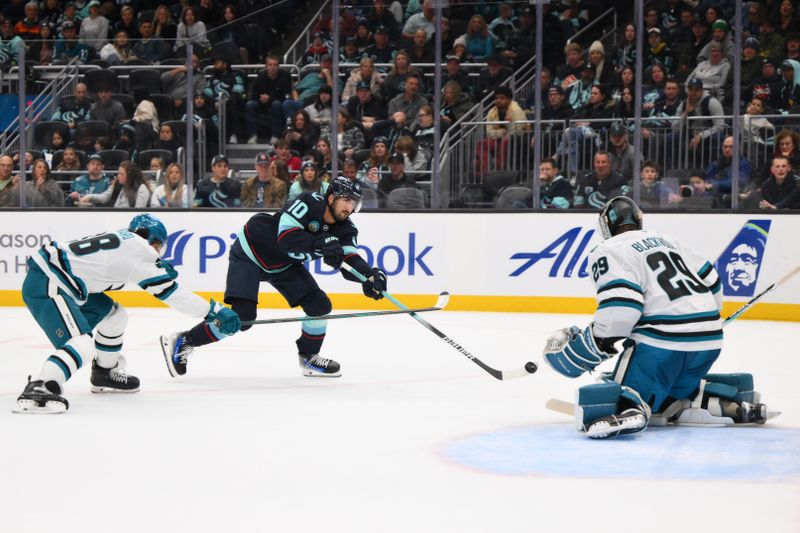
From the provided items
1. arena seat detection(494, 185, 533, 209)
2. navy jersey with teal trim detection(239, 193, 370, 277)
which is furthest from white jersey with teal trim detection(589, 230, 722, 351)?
arena seat detection(494, 185, 533, 209)

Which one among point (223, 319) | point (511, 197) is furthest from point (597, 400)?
point (511, 197)

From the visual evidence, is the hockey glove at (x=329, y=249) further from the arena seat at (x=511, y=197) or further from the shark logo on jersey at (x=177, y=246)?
the shark logo on jersey at (x=177, y=246)

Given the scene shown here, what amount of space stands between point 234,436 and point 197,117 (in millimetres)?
5854

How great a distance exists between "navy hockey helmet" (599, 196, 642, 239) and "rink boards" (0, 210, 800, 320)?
421cm

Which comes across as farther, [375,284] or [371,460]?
[375,284]

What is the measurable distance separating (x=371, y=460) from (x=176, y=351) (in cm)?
198

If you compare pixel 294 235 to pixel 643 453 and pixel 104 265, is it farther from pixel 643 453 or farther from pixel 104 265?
pixel 643 453

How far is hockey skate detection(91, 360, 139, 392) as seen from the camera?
196 inches

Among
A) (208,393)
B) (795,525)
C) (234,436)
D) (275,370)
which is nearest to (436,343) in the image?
(275,370)

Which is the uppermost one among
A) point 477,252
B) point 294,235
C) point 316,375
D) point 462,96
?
point 462,96

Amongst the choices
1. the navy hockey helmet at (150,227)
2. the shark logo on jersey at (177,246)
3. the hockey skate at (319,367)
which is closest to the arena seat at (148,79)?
the shark logo on jersey at (177,246)

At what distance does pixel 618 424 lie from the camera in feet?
12.5

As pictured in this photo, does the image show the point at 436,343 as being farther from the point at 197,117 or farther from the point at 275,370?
the point at 197,117

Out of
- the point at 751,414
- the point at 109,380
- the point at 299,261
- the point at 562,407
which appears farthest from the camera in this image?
the point at 299,261
